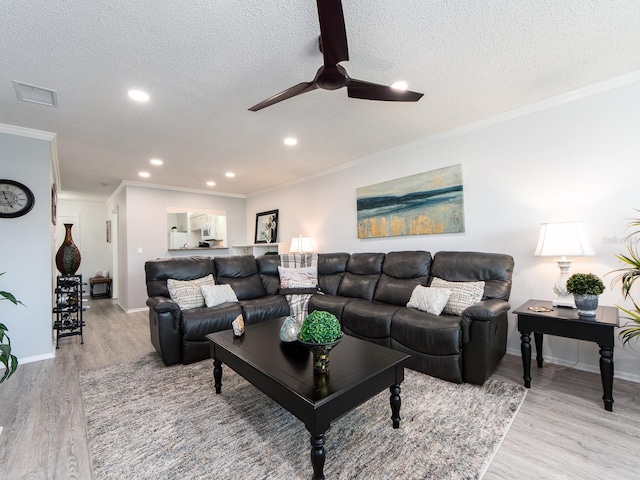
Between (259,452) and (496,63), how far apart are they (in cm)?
303

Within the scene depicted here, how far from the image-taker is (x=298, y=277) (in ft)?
13.0

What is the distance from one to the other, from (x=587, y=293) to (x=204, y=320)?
3.21 metres

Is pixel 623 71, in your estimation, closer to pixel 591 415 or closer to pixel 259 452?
pixel 591 415

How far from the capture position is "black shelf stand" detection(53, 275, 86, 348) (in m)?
3.58

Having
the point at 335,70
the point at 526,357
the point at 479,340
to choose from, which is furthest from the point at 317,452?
the point at 335,70

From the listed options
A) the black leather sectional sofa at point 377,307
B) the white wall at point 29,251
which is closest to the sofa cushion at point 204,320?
the black leather sectional sofa at point 377,307

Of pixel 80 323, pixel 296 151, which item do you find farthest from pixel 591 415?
pixel 80 323

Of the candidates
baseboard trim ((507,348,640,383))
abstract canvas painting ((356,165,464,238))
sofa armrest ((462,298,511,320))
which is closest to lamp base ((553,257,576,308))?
sofa armrest ((462,298,511,320))

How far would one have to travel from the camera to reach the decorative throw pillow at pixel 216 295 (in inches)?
125

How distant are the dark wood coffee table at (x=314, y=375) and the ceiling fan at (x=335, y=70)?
169 cm

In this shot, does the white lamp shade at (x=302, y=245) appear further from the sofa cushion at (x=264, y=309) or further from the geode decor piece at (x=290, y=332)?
the geode decor piece at (x=290, y=332)

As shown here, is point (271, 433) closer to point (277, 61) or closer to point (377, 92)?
point (377, 92)

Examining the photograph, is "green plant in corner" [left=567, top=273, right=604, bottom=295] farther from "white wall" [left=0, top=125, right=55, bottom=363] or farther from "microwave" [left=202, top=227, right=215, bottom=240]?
"microwave" [left=202, top=227, right=215, bottom=240]

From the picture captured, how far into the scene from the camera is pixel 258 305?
131 inches
